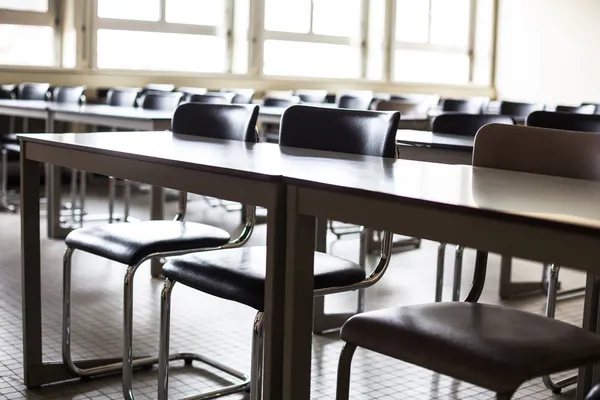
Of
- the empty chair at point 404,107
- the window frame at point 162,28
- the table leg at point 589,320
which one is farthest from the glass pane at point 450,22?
the table leg at point 589,320

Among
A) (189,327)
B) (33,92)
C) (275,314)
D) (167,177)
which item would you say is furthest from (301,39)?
(275,314)

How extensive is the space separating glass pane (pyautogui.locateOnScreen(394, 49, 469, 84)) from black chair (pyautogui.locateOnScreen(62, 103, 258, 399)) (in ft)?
23.2

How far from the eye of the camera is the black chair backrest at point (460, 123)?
9.84 ft

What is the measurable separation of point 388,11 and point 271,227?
787 centimetres

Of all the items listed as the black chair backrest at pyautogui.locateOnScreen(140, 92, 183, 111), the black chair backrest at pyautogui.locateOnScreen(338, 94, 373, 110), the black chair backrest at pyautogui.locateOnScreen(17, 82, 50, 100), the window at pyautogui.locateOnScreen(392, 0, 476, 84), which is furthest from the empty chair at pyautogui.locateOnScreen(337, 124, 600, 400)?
the window at pyautogui.locateOnScreen(392, 0, 476, 84)

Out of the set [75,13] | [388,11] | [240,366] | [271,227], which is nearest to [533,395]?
[240,366]

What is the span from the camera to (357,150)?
1.96 meters

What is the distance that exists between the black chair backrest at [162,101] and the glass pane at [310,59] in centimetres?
387

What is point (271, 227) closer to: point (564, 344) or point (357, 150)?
point (564, 344)

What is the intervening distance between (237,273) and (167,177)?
26cm

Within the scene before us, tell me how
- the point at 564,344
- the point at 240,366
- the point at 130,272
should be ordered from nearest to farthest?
the point at 564,344, the point at 130,272, the point at 240,366

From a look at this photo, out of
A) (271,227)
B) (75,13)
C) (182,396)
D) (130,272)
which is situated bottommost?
(182,396)

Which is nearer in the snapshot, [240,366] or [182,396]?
[182,396]

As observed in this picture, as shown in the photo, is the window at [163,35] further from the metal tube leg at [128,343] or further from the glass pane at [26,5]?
the metal tube leg at [128,343]
